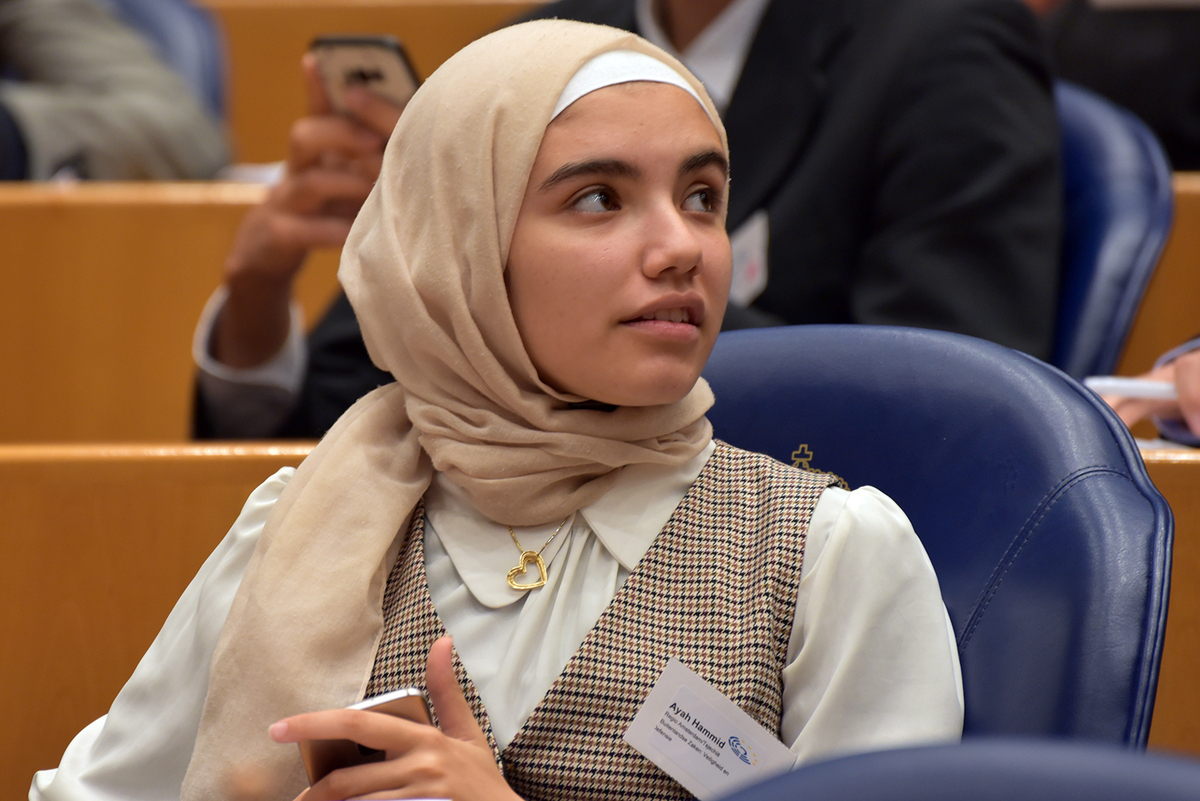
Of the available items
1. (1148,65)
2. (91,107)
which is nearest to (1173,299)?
(1148,65)

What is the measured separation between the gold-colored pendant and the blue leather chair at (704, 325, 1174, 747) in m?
0.30

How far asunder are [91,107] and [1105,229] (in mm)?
2131

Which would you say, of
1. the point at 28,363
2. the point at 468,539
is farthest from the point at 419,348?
the point at 28,363

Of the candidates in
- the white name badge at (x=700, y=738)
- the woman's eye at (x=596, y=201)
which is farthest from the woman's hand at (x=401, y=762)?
the woman's eye at (x=596, y=201)

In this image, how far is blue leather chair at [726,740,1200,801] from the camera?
0.41m

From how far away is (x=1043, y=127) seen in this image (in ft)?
6.20

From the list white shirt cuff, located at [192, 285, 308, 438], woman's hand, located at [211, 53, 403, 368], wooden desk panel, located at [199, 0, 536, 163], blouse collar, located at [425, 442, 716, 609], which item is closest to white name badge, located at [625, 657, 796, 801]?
blouse collar, located at [425, 442, 716, 609]

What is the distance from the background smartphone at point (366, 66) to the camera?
162 centimetres

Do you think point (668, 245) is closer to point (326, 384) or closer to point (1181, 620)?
point (1181, 620)

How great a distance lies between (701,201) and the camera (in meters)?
1.16

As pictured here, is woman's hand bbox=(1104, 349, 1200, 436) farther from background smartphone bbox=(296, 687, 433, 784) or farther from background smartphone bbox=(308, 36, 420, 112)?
background smartphone bbox=(308, 36, 420, 112)

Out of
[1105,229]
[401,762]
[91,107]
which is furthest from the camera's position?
[91,107]

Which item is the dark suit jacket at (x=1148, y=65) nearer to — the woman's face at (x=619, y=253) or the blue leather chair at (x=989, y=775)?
the woman's face at (x=619, y=253)

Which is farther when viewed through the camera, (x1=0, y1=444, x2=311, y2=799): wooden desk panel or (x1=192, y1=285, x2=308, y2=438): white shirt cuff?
(x1=192, y1=285, x2=308, y2=438): white shirt cuff
